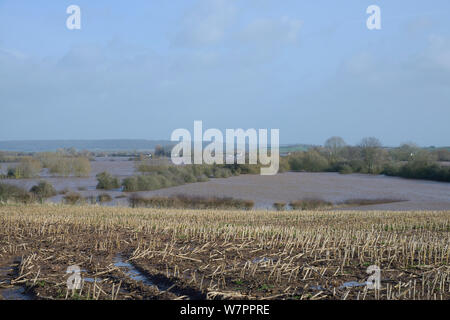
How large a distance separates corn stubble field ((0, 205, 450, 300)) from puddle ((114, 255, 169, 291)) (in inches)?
0.8

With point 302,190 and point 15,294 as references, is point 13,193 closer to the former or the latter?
point 302,190

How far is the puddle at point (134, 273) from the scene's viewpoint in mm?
8204

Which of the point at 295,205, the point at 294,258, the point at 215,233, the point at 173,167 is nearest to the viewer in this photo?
the point at 294,258

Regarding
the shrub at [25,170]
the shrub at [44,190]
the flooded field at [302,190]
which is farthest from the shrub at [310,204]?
the shrub at [25,170]

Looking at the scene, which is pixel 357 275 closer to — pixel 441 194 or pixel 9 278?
pixel 9 278

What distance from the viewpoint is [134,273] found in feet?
29.9

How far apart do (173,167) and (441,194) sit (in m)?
29.1

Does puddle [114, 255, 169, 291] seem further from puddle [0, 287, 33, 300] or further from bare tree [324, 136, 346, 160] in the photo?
bare tree [324, 136, 346, 160]

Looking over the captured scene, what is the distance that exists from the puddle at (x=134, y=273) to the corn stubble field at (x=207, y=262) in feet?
0.07

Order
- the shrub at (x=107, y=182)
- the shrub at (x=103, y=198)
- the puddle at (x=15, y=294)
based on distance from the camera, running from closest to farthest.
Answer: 1. the puddle at (x=15, y=294)
2. the shrub at (x=103, y=198)
3. the shrub at (x=107, y=182)

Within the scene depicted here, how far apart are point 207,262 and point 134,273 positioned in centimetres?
171

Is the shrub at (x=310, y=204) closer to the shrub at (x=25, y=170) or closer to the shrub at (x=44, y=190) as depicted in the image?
the shrub at (x=44, y=190)

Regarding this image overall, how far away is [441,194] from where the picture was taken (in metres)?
38.3
